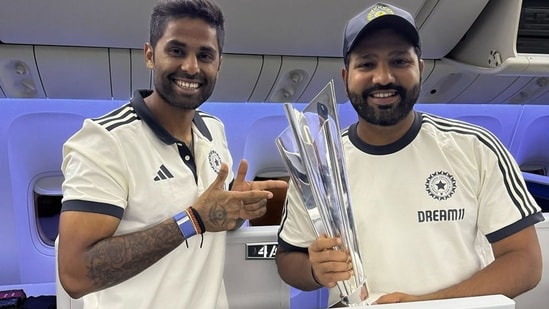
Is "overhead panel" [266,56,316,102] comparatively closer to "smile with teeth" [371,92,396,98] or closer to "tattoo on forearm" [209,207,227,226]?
"smile with teeth" [371,92,396,98]

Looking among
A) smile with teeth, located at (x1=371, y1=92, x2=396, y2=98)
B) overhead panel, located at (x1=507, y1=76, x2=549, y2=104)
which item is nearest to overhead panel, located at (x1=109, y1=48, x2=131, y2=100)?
smile with teeth, located at (x1=371, y1=92, x2=396, y2=98)

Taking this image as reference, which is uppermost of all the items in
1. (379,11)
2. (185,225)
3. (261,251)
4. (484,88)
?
(379,11)

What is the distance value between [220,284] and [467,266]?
33.7 inches

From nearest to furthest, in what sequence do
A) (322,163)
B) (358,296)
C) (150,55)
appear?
(322,163), (358,296), (150,55)

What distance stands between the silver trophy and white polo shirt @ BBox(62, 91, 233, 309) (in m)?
0.57

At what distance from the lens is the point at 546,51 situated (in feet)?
8.55

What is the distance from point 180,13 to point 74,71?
142 centimetres

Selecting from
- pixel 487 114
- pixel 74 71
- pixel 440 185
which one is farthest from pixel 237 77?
pixel 487 114

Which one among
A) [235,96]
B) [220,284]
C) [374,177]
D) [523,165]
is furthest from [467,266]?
[523,165]

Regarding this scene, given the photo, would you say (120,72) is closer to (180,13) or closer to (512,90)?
(180,13)

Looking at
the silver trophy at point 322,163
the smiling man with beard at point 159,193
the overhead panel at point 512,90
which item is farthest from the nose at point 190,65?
the overhead panel at point 512,90

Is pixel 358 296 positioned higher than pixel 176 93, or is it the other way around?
pixel 176 93

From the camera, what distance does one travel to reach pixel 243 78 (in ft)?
9.45

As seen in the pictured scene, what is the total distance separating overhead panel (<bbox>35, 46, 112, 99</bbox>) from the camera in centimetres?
241
